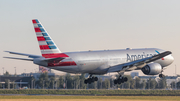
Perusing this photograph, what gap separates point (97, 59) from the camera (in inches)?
2655

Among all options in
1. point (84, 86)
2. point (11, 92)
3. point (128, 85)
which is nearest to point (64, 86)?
point (84, 86)

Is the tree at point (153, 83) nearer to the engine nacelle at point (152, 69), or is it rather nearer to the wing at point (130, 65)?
the engine nacelle at point (152, 69)

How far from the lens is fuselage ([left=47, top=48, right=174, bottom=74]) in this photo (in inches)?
2544

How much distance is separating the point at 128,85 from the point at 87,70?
97.9 metres

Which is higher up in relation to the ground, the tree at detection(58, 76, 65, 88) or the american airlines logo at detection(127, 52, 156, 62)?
the american airlines logo at detection(127, 52, 156, 62)

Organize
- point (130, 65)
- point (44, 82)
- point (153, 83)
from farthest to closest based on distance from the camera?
point (153, 83)
point (44, 82)
point (130, 65)

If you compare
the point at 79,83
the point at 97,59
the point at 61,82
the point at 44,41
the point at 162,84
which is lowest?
the point at 162,84

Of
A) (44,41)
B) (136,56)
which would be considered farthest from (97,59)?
(44,41)

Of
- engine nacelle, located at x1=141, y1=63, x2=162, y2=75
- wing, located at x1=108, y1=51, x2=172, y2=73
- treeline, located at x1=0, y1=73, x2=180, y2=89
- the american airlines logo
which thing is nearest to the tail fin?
wing, located at x1=108, y1=51, x2=172, y2=73

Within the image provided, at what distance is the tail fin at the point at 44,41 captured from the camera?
62.2 meters

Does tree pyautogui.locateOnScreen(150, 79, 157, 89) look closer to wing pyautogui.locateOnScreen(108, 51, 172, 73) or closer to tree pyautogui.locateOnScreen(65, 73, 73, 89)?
tree pyautogui.locateOnScreen(65, 73, 73, 89)

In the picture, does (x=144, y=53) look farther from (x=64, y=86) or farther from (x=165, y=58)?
(x=64, y=86)

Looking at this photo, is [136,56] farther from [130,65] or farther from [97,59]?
[97,59]

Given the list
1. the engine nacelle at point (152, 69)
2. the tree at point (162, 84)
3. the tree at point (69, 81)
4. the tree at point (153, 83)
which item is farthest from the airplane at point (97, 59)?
the tree at point (153, 83)
